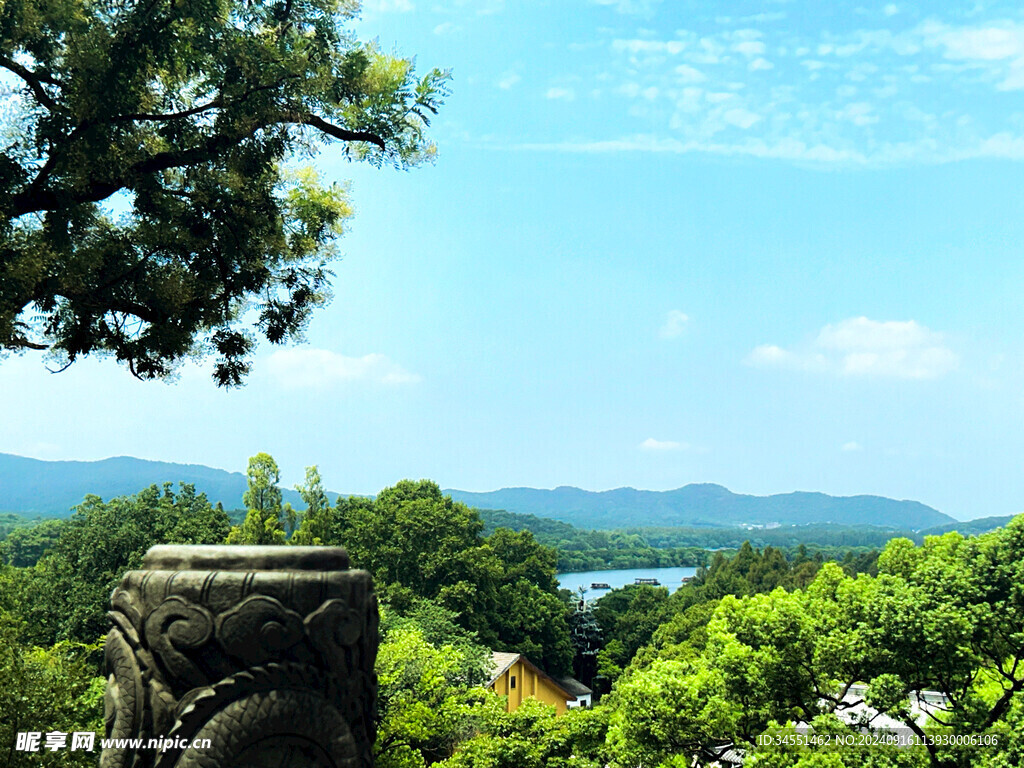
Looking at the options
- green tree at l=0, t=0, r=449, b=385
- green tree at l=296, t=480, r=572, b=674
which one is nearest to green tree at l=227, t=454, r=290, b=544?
green tree at l=296, t=480, r=572, b=674

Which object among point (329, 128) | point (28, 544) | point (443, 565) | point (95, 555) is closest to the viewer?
point (329, 128)

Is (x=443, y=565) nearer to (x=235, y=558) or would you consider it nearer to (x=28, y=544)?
(x=235, y=558)

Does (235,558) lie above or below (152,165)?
below

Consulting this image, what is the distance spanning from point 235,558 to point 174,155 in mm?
3827

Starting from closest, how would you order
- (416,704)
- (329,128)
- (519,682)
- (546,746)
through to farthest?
(329,128)
(546,746)
(416,704)
(519,682)

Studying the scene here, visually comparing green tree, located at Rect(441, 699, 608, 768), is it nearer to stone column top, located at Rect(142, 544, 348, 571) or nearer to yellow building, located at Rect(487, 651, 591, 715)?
yellow building, located at Rect(487, 651, 591, 715)

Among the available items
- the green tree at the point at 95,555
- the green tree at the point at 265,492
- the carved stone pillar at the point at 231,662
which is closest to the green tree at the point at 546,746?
the green tree at the point at 95,555

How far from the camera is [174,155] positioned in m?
6.71

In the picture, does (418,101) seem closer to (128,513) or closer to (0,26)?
(0,26)

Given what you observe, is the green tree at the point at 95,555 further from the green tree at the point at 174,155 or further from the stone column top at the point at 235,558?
the stone column top at the point at 235,558

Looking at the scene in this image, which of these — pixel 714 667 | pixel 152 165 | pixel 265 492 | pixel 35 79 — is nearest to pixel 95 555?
pixel 265 492

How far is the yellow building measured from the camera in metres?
25.7

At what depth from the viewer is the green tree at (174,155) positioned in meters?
6.00

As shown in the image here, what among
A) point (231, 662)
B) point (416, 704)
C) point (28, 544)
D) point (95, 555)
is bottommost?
point (28, 544)
